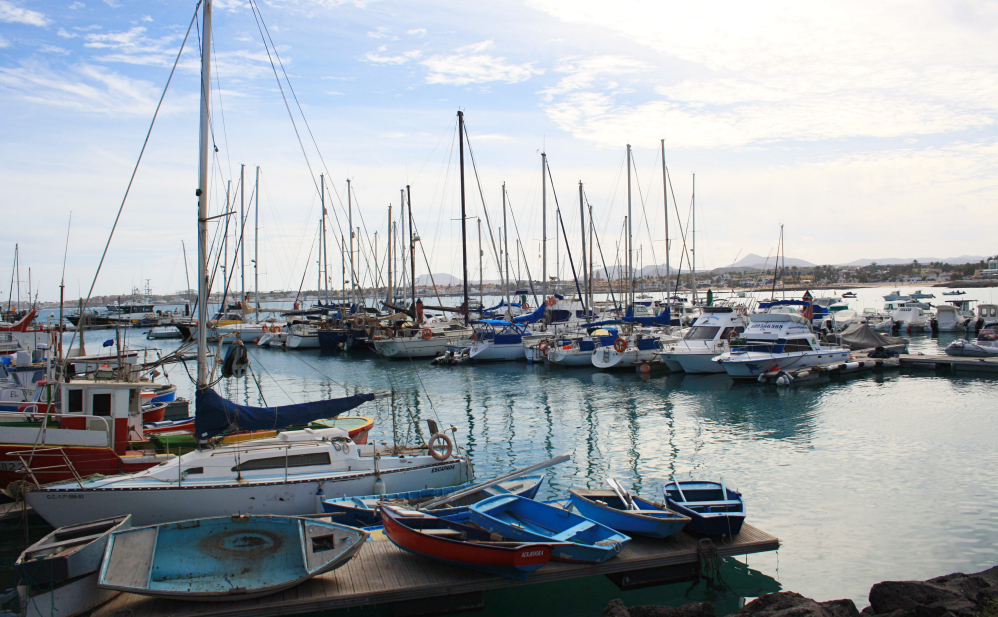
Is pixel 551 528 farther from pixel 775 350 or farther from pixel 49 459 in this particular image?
pixel 775 350

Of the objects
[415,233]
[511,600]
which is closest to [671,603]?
[511,600]

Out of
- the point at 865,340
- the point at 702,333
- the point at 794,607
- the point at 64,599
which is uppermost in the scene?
the point at 702,333

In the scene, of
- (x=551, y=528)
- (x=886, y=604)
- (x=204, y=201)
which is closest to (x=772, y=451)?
(x=886, y=604)

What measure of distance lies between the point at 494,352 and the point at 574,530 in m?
35.3

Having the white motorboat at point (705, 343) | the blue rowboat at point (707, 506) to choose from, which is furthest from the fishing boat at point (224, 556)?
the white motorboat at point (705, 343)

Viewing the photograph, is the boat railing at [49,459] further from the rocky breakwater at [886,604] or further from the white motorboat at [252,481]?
the rocky breakwater at [886,604]

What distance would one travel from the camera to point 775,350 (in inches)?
1410

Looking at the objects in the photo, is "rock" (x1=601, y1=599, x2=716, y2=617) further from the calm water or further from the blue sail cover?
the blue sail cover

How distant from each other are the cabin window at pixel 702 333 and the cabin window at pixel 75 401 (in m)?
32.0

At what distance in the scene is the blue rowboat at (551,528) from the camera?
34.7 ft

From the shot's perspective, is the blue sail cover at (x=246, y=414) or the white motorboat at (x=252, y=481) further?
the blue sail cover at (x=246, y=414)

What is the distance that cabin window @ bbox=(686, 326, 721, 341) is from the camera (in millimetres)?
38812

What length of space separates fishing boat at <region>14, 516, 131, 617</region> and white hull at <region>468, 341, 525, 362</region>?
120 feet

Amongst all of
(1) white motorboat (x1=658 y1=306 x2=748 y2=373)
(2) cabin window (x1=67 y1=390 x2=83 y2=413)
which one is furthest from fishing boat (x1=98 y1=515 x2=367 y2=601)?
(1) white motorboat (x1=658 y1=306 x2=748 y2=373)
